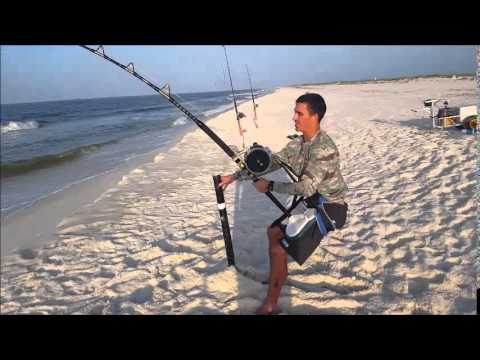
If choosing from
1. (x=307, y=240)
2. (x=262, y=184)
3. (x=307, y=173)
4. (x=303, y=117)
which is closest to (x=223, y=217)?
(x=262, y=184)

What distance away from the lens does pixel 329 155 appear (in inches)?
102

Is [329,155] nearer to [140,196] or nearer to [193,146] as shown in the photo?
[140,196]

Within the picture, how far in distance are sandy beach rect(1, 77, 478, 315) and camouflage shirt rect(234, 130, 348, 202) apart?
115 cm

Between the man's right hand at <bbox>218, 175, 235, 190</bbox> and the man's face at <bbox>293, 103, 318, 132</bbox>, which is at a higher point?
the man's face at <bbox>293, 103, 318, 132</bbox>

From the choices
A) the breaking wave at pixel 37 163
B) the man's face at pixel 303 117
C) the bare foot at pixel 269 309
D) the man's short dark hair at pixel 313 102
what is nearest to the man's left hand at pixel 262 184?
the man's face at pixel 303 117

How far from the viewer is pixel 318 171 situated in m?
2.57

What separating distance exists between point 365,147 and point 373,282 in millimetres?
6218

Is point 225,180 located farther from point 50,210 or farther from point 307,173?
point 50,210

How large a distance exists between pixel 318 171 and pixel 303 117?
0.48 meters

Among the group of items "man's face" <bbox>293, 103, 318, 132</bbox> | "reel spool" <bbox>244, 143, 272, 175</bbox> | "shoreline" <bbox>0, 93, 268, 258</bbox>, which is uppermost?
"man's face" <bbox>293, 103, 318, 132</bbox>

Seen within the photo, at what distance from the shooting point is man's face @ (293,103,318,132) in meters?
2.63

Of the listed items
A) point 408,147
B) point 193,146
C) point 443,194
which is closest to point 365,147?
point 408,147

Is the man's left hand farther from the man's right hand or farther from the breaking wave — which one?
the breaking wave

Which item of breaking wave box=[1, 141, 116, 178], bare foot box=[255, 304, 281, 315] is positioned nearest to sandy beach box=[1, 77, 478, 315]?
bare foot box=[255, 304, 281, 315]
